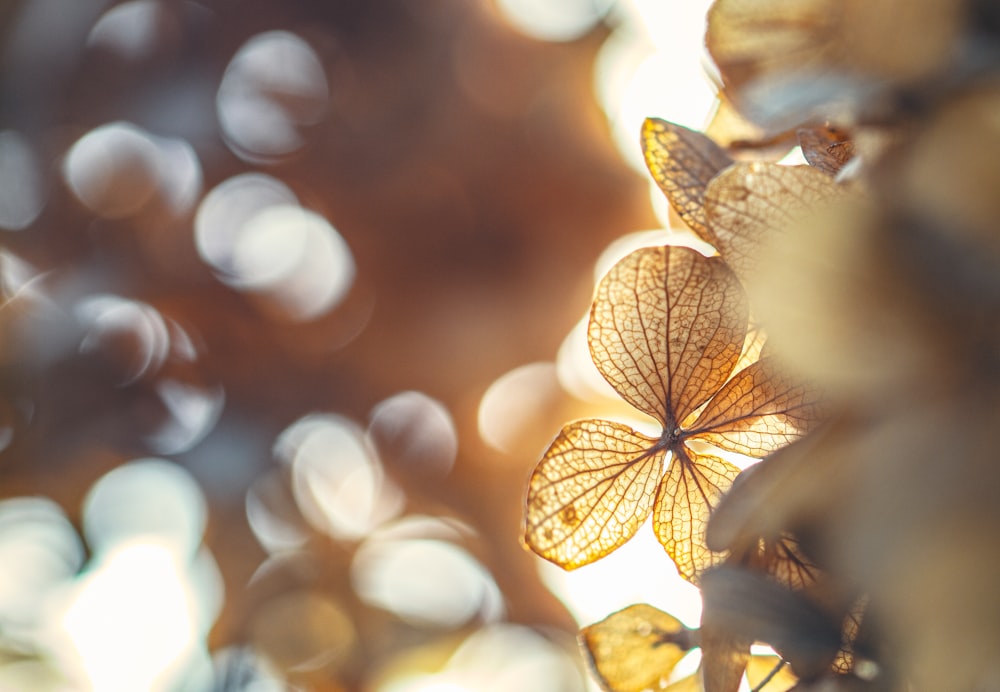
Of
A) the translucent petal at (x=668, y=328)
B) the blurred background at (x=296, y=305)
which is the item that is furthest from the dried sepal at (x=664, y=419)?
the blurred background at (x=296, y=305)

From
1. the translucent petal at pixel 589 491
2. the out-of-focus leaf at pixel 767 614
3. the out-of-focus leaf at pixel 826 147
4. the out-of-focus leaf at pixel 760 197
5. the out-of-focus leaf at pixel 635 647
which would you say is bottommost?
the out-of-focus leaf at pixel 635 647

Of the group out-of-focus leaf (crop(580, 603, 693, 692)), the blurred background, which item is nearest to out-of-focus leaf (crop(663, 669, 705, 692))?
out-of-focus leaf (crop(580, 603, 693, 692))

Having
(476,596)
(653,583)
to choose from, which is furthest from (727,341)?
(476,596)

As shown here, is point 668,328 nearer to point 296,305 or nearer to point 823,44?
point 823,44

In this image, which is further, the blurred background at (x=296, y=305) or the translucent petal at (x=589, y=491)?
the blurred background at (x=296, y=305)

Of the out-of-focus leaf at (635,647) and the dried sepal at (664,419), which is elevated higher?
the dried sepal at (664,419)

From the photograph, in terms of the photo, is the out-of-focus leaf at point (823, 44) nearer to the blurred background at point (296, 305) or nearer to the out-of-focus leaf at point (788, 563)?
the out-of-focus leaf at point (788, 563)

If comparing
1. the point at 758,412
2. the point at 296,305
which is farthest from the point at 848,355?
the point at 296,305
